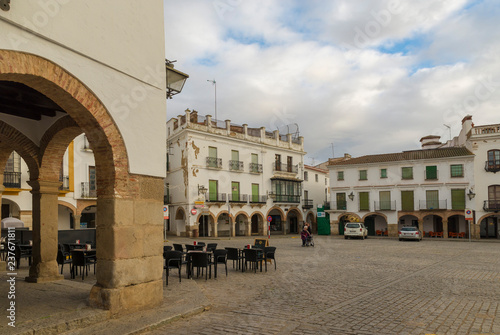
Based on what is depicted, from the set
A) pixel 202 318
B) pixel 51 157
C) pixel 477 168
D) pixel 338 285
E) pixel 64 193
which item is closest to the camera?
pixel 202 318

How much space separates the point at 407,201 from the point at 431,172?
3.27 metres

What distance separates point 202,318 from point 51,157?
16.7 ft

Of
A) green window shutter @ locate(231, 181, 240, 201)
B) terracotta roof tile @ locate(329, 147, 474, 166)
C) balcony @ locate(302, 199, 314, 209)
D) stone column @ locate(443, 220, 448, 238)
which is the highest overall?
terracotta roof tile @ locate(329, 147, 474, 166)

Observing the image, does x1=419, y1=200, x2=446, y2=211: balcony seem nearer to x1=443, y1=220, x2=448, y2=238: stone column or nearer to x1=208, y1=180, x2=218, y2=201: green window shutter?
x1=443, y1=220, x2=448, y2=238: stone column

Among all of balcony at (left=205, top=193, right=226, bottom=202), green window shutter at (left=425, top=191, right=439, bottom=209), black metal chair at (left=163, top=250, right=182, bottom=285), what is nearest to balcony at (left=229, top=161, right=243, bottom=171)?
balcony at (left=205, top=193, right=226, bottom=202)

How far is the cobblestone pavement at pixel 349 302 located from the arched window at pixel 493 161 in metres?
23.3

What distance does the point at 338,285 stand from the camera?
30.1ft

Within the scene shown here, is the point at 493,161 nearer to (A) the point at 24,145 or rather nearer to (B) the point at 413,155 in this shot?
(B) the point at 413,155

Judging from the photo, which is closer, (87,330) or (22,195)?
(87,330)

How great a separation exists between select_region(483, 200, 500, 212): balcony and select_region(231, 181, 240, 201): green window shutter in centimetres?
2042

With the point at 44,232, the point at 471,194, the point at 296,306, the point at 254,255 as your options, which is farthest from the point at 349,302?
the point at 471,194

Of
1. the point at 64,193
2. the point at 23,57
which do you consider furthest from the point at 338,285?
the point at 64,193

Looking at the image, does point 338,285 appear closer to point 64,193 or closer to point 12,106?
point 12,106

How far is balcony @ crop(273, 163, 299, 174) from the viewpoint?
3810 centimetres
